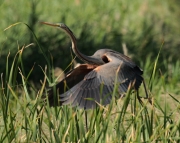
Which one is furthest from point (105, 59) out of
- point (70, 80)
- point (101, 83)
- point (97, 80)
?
point (101, 83)

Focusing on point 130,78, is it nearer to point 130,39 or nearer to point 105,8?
point 130,39

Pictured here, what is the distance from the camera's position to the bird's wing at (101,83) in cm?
346

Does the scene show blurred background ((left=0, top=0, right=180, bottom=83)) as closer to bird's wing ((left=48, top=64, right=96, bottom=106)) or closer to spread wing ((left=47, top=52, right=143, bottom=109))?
bird's wing ((left=48, top=64, right=96, bottom=106))

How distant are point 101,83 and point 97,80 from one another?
164mm

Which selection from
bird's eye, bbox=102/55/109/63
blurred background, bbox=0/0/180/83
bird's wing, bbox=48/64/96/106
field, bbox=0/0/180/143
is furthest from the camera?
blurred background, bbox=0/0/180/83

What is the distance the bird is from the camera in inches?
136

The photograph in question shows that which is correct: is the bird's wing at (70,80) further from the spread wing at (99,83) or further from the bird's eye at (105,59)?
the bird's eye at (105,59)

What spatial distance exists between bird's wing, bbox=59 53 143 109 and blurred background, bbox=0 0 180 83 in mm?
2158

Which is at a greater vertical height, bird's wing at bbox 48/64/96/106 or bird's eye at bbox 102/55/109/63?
bird's eye at bbox 102/55/109/63

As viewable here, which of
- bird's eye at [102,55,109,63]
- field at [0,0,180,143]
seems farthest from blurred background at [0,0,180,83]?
bird's eye at [102,55,109,63]

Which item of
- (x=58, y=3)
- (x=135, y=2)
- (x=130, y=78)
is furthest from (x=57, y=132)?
(x=135, y=2)

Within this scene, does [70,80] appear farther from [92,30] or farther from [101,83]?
[92,30]

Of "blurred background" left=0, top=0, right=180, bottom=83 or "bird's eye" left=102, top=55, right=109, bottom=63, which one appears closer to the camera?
"bird's eye" left=102, top=55, right=109, bottom=63

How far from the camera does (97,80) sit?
3674 mm
